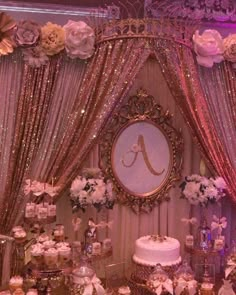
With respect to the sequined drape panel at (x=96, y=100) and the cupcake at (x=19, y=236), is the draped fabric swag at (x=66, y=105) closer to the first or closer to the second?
the sequined drape panel at (x=96, y=100)

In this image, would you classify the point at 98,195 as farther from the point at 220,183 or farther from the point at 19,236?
the point at 220,183

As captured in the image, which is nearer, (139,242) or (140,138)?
(139,242)

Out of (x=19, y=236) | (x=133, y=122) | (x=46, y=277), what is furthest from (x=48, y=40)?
(x=46, y=277)

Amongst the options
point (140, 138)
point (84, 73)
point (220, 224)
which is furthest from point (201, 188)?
point (84, 73)

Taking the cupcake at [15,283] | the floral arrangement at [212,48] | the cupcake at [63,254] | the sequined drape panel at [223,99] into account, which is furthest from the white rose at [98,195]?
the floral arrangement at [212,48]

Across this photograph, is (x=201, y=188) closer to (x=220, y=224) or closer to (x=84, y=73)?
(x=220, y=224)

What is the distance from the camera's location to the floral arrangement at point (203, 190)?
336 cm

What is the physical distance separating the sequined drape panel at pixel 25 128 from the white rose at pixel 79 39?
0.53ft

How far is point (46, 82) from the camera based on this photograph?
10.6 ft

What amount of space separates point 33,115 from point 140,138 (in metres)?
0.76

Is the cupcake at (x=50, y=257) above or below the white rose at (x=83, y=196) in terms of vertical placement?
below

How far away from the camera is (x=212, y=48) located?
3340mm

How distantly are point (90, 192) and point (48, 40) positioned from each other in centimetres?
96

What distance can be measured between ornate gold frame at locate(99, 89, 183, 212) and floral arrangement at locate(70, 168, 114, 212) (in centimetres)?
19
